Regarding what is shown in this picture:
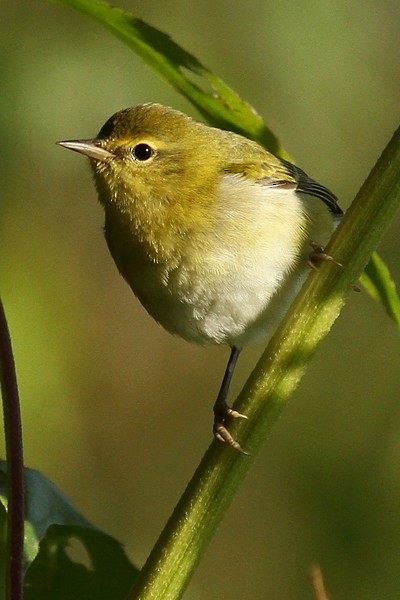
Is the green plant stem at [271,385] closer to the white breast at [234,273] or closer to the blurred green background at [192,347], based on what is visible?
the white breast at [234,273]

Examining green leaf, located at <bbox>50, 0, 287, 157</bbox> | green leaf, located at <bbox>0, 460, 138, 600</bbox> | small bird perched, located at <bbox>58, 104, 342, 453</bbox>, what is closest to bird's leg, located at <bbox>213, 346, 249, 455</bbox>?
small bird perched, located at <bbox>58, 104, 342, 453</bbox>

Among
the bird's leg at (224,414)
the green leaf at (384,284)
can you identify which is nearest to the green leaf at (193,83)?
the green leaf at (384,284)

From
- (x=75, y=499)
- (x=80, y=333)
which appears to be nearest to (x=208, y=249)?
(x=80, y=333)

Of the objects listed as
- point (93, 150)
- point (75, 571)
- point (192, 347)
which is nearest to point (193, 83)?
point (75, 571)

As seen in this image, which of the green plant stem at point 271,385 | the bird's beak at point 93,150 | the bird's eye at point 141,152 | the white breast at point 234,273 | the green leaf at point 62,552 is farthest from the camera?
the bird's eye at point 141,152

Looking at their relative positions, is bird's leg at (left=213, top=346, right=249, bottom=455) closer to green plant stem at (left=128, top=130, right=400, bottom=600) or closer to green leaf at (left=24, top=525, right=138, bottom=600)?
green plant stem at (left=128, top=130, right=400, bottom=600)

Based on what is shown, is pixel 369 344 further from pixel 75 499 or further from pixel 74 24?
pixel 74 24

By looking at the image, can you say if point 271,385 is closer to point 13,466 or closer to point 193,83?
point 13,466
